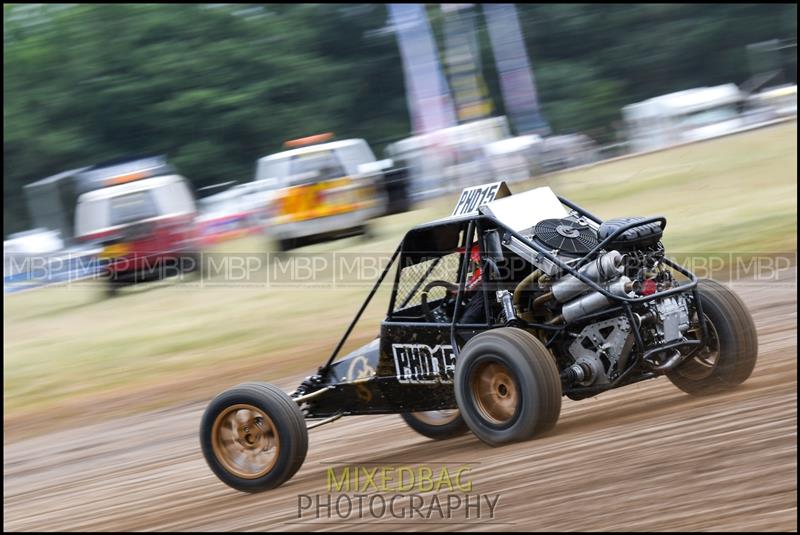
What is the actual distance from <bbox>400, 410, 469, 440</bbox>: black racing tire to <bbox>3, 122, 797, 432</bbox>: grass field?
3.35 metres

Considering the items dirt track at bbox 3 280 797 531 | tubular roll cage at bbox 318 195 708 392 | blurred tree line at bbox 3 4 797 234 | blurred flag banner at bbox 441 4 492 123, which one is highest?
blurred tree line at bbox 3 4 797 234

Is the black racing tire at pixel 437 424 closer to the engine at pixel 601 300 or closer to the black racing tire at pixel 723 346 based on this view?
the engine at pixel 601 300

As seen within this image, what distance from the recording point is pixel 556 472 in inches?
199

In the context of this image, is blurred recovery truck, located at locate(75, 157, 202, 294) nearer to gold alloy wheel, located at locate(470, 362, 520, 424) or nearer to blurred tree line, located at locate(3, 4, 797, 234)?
gold alloy wheel, located at locate(470, 362, 520, 424)

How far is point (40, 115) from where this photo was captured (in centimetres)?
3014

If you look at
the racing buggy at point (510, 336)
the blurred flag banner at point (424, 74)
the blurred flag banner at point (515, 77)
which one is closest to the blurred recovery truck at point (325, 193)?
the blurred flag banner at point (424, 74)

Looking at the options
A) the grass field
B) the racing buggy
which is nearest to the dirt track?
the racing buggy

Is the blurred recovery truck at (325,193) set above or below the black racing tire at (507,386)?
above

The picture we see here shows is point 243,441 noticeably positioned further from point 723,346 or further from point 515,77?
point 515,77

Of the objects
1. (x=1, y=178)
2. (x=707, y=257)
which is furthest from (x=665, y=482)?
(x=1, y=178)

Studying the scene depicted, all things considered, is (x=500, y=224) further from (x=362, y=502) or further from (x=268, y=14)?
(x=268, y=14)

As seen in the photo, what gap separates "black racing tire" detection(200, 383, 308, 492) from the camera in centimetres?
582

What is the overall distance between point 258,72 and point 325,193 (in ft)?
49.3

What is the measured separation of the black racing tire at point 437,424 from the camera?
21.7 ft
